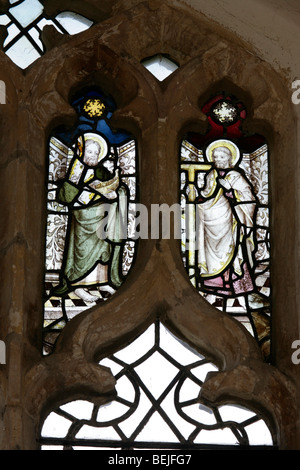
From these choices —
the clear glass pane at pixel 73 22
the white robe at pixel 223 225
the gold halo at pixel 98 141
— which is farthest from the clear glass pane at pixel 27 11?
the white robe at pixel 223 225

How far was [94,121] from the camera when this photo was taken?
9758 millimetres

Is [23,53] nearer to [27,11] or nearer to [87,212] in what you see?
[27,11]

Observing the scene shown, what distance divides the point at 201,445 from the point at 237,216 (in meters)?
1.34

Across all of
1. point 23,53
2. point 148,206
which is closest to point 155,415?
point 148,206

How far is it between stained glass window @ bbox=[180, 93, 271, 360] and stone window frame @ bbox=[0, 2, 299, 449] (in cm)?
7

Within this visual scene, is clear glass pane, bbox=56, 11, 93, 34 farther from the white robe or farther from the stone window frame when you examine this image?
the white robe

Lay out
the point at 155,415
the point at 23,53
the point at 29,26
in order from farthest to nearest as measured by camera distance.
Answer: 1. the point at 29,26
2. the point at 23,53
3. the point at 155,415

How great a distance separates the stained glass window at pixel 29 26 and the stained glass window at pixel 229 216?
846 mm

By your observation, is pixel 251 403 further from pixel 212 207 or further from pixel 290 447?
pixel 212 207

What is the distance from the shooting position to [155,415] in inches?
348

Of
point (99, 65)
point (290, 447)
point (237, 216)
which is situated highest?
point (99, 65)

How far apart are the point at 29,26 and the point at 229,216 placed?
1485 mm

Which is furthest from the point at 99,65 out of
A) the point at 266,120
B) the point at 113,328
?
the point at 113,328

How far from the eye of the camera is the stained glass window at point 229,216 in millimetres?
9289
